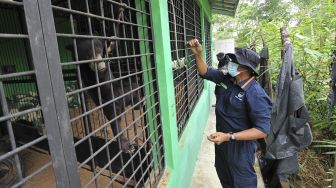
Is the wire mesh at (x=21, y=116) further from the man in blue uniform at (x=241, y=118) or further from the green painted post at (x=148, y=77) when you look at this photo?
the man in blue uniform at (x=241, y=118)

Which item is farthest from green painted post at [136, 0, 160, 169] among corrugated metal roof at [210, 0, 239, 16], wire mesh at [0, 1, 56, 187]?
corrugated metal roof at [210, 0, 239, 16]

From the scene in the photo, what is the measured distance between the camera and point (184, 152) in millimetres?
3461

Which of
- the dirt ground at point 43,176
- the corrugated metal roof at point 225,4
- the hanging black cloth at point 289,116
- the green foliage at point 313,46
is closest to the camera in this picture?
the hanging black cloth at point 289,116

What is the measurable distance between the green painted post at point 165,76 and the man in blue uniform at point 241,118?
0.45 metres

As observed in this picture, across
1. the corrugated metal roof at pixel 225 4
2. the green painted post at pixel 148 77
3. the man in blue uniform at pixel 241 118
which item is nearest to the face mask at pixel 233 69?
the man in blue uniform at pixel 241 118

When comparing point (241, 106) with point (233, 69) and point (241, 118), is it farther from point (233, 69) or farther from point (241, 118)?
point (233, 69)

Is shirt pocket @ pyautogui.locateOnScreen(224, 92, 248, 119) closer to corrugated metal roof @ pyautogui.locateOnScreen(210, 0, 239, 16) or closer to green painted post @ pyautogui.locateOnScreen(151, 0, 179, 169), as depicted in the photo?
green painted post @ pyautogui.locateOnScreen(151, 0, 179, 169)

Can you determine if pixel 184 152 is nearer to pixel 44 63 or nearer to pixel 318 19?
pixel 44 63

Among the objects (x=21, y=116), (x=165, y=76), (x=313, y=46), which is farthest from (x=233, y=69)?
(x=313, y=46)

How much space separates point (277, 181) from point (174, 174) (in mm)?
1660

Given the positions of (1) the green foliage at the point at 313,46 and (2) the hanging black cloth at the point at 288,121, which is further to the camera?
(1) the green foliage at the point at 313,46

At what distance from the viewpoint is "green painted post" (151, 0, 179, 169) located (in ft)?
8.23

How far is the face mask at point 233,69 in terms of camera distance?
2.75 m

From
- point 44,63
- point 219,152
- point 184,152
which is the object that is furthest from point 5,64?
point 44,63
